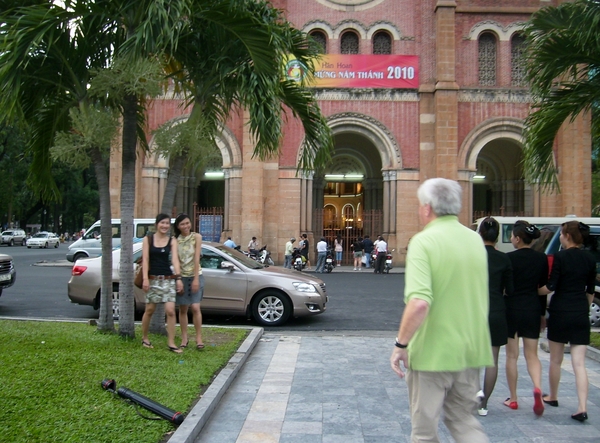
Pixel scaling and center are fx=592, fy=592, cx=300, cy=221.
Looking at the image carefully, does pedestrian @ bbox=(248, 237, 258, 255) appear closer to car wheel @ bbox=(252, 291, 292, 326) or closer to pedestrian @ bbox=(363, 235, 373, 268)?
pedestrian @ bbox=(363, 235, 373, 268)

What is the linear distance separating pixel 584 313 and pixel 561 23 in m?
5.32

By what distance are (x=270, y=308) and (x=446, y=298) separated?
7485 millimetres

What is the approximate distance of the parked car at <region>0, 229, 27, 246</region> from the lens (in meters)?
54.9

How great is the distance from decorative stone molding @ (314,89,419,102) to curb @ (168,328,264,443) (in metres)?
19.0

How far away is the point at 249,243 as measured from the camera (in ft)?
80.1

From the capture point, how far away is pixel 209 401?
540cm

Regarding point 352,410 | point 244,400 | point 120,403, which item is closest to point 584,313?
point 352,410

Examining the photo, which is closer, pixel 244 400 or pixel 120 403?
pixel 120 403

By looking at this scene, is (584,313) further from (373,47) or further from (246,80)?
(373,47)

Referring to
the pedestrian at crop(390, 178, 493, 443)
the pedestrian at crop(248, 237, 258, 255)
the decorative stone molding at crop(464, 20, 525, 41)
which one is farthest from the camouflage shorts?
the decorative stone molding at crop(464, 20, 525, 41)

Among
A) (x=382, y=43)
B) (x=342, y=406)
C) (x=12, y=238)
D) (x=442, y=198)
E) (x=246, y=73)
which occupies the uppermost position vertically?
(x=382, y=43)

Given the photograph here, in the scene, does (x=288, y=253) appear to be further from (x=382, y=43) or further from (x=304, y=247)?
(x=382, y=43)

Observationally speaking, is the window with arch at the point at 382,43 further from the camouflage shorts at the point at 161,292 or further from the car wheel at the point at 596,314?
the camouflage shorts at the point at 161,292

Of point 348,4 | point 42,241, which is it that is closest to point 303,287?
point 348,4
